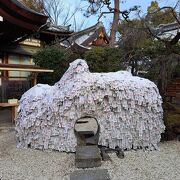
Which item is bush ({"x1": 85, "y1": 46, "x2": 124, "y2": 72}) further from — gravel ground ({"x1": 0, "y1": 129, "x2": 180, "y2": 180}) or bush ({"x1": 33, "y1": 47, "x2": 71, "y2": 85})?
gravel ground ({"x1": 0, "y1": 129, "x2": 180, "y2": 180})

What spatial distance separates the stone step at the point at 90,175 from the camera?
4603 mm

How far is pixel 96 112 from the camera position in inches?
242

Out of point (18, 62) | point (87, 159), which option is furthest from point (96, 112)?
point (18, 62)

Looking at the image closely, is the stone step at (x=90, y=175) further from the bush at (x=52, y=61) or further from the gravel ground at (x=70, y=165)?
the bush at (x=52, y=61)

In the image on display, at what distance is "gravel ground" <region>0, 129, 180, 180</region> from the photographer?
15.9 feet

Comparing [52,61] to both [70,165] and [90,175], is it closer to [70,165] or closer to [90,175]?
[70,165]

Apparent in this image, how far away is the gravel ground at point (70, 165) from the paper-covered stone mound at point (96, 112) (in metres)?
0.29

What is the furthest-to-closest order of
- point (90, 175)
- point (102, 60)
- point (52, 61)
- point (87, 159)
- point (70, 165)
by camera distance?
1. point (52, 61)
2. point (102, 60)
3. point (70, 165)
4. point (87, 159)
5. point (90, 175)

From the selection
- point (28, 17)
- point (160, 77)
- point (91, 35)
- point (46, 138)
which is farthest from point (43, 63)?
point (91, 35)

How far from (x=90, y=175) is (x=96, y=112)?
1683 millimetres

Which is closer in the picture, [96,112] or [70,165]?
[70,165]

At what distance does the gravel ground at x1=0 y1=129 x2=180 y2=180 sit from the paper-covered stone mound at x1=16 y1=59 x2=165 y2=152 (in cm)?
29

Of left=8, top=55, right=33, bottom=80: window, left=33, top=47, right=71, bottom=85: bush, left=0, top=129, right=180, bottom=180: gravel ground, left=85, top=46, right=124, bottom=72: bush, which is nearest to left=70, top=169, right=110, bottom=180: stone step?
left=0, top=129, right=180, bottom=180: gravel ground

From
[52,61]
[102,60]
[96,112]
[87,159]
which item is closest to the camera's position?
[87,159]
